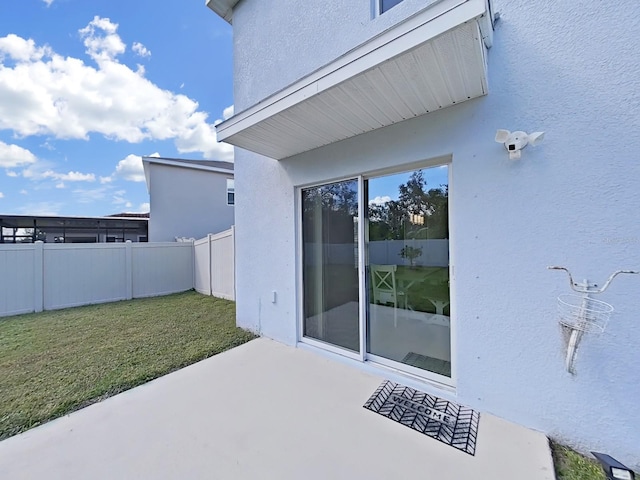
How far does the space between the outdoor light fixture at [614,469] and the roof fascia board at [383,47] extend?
10.3 ft

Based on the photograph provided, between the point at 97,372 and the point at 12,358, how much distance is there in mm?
1681

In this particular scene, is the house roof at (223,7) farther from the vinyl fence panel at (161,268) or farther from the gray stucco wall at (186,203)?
the gray stucco wall at (186,203)

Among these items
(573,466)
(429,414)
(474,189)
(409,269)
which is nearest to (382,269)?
(409,269)

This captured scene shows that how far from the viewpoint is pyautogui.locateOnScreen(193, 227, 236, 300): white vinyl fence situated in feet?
25.3

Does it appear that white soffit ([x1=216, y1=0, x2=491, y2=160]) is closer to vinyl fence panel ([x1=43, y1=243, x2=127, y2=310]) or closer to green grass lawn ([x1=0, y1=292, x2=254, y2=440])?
green grass lawn ([x1=0, y1=292, x2=254, y2=440])

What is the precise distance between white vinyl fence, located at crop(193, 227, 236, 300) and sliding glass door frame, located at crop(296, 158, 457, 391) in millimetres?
3733

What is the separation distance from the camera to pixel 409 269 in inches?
128

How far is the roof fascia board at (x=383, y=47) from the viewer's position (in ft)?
5.65

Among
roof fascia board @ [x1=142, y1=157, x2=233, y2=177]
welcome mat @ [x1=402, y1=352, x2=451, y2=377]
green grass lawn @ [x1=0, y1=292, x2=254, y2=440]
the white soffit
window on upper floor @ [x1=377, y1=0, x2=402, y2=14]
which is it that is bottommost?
green grass lawn @ [x1=0, y1=292, x2=254, y2=440]

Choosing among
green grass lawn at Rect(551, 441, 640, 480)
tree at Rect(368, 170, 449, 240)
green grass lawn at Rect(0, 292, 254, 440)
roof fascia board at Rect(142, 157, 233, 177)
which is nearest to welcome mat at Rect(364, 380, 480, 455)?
green grass lawn at Rect(551, 441, 640, 480)

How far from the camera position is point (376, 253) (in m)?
3.49

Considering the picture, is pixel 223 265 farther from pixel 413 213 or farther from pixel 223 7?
pixel 413 213

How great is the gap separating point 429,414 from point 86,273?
29.6 ft

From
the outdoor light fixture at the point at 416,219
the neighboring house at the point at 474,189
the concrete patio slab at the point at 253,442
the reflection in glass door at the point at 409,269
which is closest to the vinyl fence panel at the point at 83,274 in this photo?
the concrete patio slab at the point at 253,442
